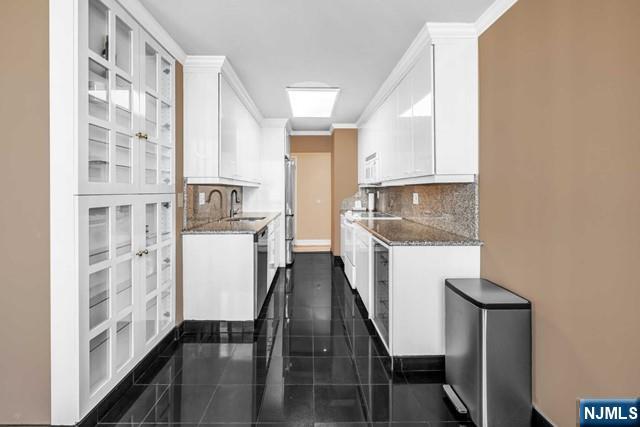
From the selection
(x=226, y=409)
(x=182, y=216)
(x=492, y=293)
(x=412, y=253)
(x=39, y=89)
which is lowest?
(x=226, y=409)

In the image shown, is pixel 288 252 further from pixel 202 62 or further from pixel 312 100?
pixel 202 62

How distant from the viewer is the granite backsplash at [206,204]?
3447mm

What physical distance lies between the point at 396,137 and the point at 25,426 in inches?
144

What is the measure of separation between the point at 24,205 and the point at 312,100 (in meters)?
3.56

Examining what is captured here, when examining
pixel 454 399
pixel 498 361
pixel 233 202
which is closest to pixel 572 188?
pixel 498 361

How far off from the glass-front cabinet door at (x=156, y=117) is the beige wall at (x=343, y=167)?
12.7 ft

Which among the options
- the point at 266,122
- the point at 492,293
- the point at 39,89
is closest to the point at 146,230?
the point at 39,89

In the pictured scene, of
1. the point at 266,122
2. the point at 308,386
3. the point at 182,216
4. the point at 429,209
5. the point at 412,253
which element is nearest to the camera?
the point at 308,386

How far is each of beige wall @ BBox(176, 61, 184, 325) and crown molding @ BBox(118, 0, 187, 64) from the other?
0.11 meters

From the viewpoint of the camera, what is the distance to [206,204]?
404 cm

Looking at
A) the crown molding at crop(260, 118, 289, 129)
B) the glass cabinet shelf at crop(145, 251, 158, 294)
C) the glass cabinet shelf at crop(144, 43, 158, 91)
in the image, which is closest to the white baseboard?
the crown molding at crop(260, 118, 289, 129)

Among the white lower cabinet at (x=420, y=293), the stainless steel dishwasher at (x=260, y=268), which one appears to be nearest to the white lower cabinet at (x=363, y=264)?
the white lower cabinet at (x=420, y=293)

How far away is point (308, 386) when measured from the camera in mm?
2402

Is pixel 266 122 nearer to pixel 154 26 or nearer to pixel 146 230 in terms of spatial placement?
pixel 154 26
